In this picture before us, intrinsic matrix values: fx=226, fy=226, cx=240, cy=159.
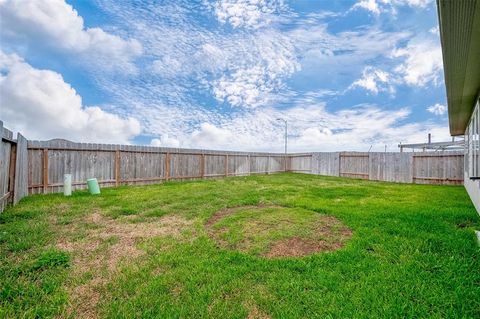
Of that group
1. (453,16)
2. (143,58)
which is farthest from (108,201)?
(453,16)

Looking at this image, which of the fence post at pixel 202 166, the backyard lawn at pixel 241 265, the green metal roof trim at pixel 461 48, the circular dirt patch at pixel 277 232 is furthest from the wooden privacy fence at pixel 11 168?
the green metal roof trim at pixel 461 48

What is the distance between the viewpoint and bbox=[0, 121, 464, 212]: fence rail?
623 cm

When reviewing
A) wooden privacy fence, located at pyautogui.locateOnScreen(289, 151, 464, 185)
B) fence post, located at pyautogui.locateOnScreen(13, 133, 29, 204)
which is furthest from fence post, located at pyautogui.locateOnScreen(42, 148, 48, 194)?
wooden privacy fence, located at pyautogui.locateOnScreen(289, 151, 464, 185)

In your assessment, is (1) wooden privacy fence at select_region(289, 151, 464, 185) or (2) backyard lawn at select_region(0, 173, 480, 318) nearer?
(2) backyard lawn at select_region(0, 173, 480, 318)

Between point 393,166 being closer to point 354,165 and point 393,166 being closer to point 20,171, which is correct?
point 354,165

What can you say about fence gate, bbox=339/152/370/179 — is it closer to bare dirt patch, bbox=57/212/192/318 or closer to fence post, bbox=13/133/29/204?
bare dirt patch, bbox=57/212/192/318

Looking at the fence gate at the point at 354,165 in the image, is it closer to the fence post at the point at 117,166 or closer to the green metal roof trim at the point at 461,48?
the green metal roof trim at the point at 461,48

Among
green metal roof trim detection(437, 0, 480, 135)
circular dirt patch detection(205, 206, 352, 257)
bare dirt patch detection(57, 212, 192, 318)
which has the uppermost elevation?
green metal roof trim detection(437, 0, 480, 135)

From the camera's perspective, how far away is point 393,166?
1315 cm

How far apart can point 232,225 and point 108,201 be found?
13.5 feet

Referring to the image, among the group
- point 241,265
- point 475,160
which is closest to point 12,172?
point 241,265

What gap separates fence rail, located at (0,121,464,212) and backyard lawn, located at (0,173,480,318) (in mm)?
1775

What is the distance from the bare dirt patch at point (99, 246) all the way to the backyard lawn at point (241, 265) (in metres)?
0.02

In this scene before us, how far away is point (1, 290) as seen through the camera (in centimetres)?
217
